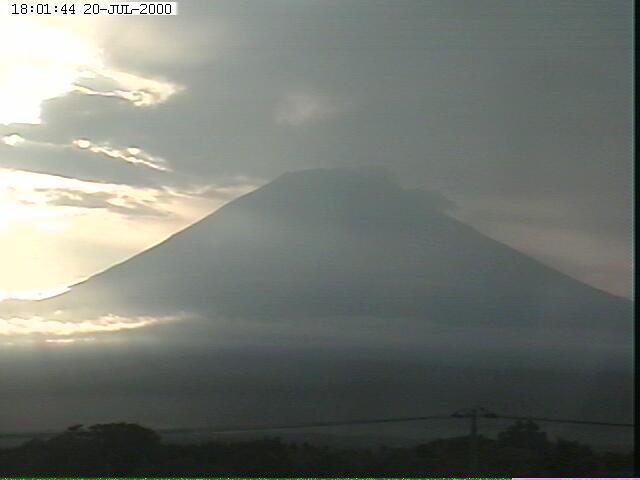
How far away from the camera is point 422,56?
7.43 feet

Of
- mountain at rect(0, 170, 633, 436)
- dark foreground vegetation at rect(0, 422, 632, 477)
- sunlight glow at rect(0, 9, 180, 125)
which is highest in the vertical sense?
sunlight glow at rect(0, 9, 180, 125)

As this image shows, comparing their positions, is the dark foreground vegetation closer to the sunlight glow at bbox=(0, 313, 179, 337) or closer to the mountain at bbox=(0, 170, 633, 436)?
the mountain at bbox=(0, 170, 633, 436)

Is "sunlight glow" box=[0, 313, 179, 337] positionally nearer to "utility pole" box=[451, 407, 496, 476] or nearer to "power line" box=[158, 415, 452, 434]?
"power line" box=[158, 415, 452, 434]

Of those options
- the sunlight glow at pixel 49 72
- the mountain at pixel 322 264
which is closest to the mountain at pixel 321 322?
the mountain at pixel 322 264

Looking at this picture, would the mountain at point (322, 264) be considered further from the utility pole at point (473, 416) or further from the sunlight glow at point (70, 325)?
the utility pole at point (473, 416)

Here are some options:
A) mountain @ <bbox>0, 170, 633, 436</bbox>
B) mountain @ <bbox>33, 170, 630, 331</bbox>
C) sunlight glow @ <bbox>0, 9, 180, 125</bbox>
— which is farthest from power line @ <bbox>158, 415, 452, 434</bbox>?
sunlight glow @ <bbox>0, 9, 180, 125</bbox>

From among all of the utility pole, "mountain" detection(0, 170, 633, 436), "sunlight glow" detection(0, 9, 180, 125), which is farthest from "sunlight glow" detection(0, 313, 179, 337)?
the utility pole

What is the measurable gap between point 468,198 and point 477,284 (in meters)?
0.26

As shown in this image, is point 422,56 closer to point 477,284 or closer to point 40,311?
point 477,284

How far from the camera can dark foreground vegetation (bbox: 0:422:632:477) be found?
2256 millimetres

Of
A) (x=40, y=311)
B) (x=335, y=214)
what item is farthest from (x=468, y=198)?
(x=40, y=311)

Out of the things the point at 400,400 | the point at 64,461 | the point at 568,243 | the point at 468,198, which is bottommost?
the point at 64,461

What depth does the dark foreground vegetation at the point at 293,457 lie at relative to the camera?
226cm

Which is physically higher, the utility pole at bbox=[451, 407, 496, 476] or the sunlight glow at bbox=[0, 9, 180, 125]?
the sunlight glow at bbox=[0, 9, 180, 125]
